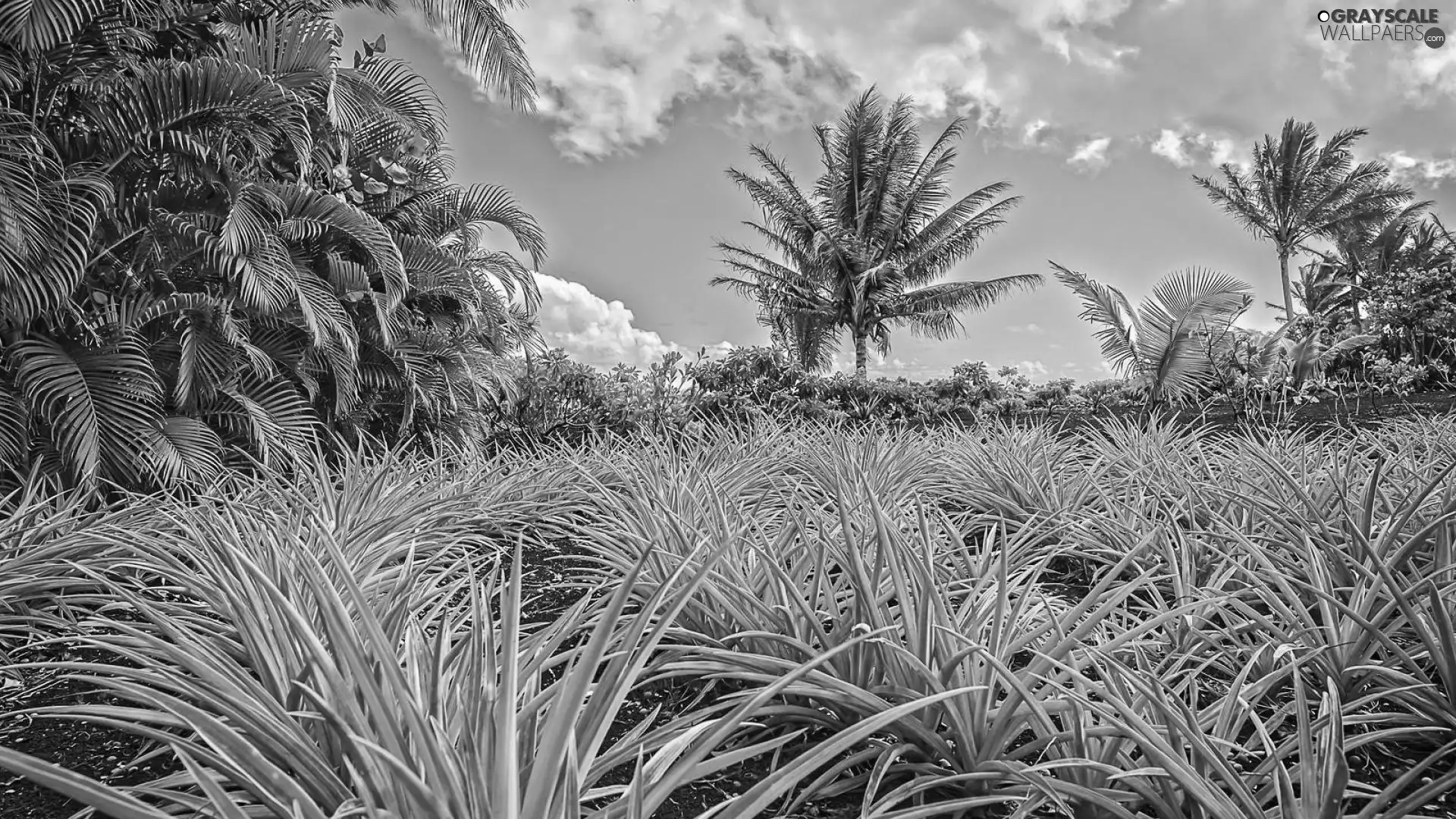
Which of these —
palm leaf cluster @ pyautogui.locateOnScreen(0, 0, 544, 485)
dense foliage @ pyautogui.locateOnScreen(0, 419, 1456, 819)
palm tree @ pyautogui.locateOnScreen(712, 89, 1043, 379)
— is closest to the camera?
A: dense foliage @ pyautogui.locateOnScreen(0, 419, 1456, 819)

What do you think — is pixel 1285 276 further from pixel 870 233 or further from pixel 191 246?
pixel 191 246

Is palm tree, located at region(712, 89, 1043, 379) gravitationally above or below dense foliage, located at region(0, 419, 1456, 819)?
above

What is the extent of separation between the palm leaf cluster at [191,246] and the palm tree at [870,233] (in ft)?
48.9

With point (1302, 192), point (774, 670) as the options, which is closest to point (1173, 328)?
point (774, 670)

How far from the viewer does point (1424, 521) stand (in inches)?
84.8

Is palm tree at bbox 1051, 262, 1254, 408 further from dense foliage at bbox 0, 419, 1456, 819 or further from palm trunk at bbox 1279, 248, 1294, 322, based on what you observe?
palm trunk at bbox 1279, 248, 1294, 322

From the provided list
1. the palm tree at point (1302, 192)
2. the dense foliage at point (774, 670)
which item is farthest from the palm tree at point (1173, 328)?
the palm tree at point (1302, 192)

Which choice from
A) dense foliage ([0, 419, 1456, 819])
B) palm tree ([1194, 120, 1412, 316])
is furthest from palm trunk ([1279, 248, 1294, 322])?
dense foliage ([0, 419, 1456, 819])

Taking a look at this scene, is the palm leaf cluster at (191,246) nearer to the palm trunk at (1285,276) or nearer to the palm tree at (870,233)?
the palm tree at (870,233)

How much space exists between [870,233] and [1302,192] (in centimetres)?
1724

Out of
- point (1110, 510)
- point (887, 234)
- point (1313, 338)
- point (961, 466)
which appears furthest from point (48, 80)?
point (887, 234)

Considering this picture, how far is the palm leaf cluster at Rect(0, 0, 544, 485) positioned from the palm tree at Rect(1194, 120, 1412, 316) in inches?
1140

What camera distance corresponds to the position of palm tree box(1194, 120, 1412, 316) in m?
24.2

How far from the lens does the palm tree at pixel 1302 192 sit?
79.3ft
